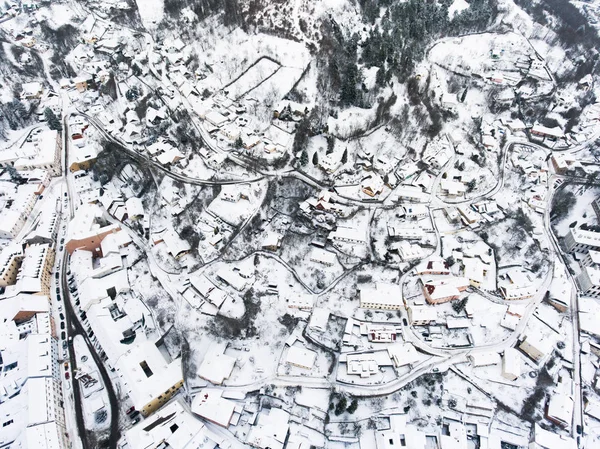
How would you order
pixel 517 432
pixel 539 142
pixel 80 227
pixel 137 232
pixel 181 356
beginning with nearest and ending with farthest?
pixel 517 432
pixel 181 356
pixel 80 227
pixel 137 232
pixel 539 142

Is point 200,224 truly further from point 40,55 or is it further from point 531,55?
point 531,55

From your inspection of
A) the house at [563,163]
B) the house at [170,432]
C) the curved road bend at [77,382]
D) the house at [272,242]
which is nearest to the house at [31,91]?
the curved road bend at [77,382]

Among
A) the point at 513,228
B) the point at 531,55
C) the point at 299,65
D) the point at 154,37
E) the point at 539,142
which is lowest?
the point at 513,228

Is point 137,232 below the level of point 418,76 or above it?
below

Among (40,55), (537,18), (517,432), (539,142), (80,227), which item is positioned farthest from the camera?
(537,18)

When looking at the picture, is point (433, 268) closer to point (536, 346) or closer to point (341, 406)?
point (536, 346)

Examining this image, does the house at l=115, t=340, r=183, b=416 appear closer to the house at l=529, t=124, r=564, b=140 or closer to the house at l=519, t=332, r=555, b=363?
the house at l=519, t=332, r=555, b=363

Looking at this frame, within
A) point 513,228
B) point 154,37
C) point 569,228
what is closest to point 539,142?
point 569,228
